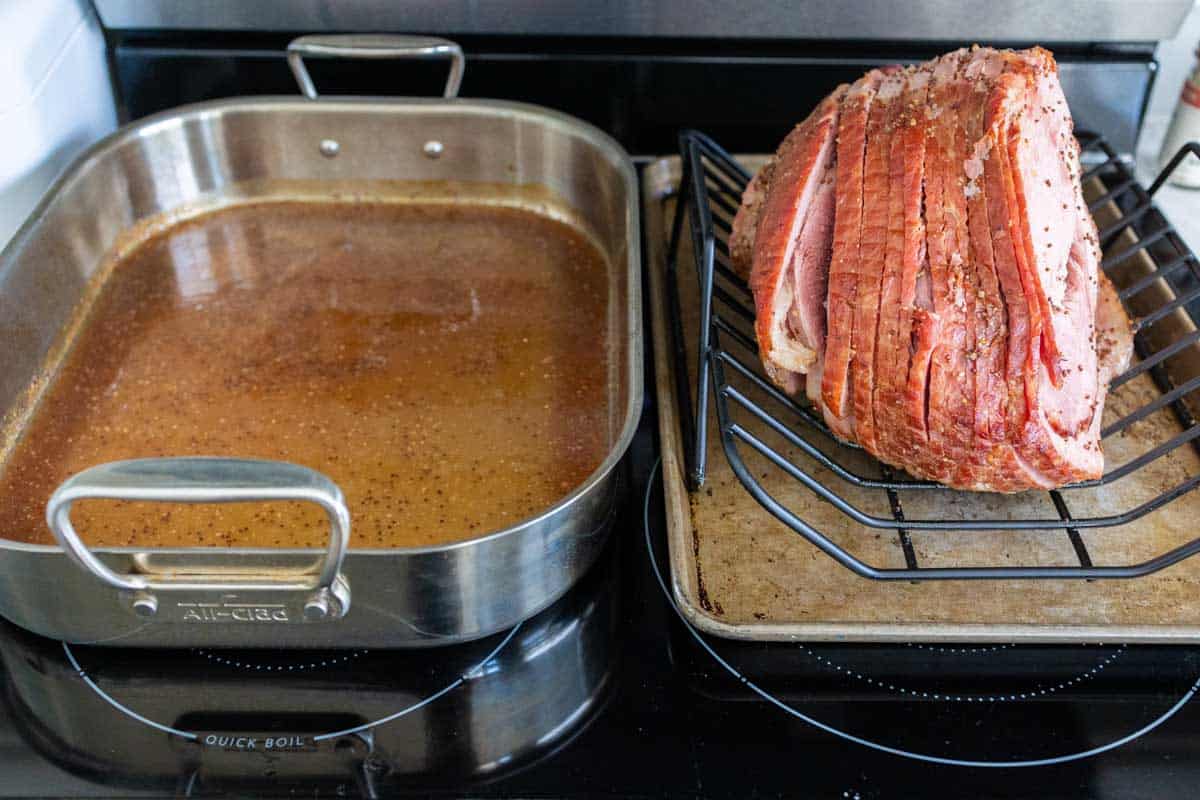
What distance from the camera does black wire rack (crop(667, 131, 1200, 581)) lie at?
37.5 inches

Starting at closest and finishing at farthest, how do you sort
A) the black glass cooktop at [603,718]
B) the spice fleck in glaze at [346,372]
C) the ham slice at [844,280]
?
1. the black glass cooktop at [603,718]
2. the ham slice at [844,280]
3. the spice fleck in glaze at [346,372]

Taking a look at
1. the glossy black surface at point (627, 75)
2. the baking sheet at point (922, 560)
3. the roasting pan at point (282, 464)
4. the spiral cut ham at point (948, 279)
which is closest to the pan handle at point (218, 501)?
the roasting pan at point (282, 464)

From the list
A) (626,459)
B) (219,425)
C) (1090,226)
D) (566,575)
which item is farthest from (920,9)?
(219,425)

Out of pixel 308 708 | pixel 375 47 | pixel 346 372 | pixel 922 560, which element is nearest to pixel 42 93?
pixel 375 47

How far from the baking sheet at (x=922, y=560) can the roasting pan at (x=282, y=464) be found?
12 centimetres

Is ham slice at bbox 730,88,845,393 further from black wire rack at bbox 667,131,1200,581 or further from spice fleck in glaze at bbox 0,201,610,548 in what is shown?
spice fleck in glaze at bbox 0,201,610,548

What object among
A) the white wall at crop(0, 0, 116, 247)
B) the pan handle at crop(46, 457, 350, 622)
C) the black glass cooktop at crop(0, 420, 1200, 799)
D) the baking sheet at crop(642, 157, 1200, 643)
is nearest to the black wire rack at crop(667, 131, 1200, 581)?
the baking sheet at crop(642, 157, 1200, 643)

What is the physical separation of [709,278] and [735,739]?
45 cm

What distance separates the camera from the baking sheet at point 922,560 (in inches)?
38.4

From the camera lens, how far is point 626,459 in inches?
46.6

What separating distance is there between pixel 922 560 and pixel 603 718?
367 millimetres

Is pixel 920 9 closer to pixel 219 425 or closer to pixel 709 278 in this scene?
pixel 709 278

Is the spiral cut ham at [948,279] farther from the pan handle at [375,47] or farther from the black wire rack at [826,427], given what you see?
the pan handle at [375,47]

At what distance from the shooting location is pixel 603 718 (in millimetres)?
951
